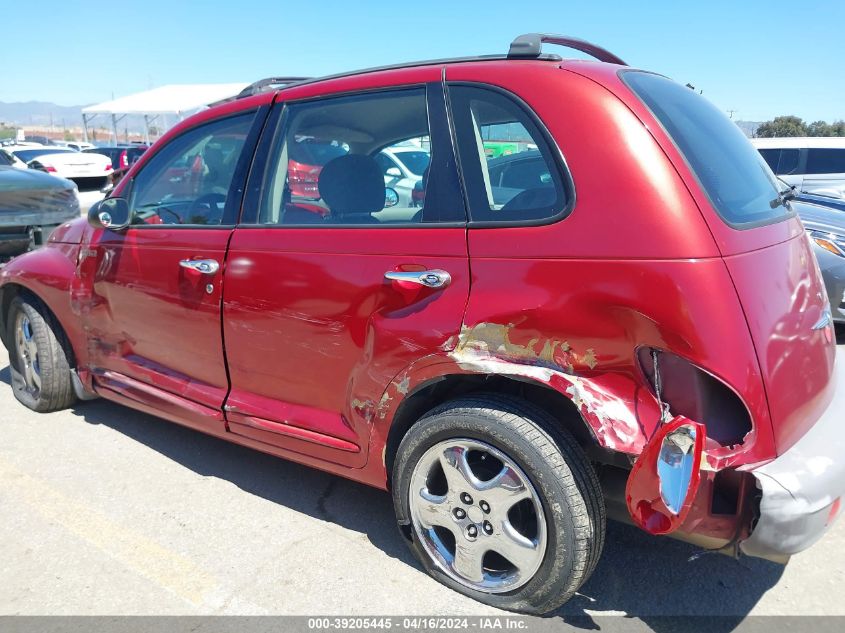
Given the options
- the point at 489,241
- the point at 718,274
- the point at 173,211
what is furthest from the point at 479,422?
the point at 173,211

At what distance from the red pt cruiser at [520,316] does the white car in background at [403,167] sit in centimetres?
6

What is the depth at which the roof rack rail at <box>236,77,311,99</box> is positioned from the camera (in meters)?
3.19

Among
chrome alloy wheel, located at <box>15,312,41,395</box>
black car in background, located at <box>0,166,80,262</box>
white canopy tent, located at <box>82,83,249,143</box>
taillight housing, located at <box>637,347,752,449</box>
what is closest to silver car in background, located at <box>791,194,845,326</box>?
taillight housing, located at <box>637,347,752,449</box>

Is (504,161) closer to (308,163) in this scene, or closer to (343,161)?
(343,161)

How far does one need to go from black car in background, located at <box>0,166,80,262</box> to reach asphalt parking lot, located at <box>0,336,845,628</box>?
4337 millimetres

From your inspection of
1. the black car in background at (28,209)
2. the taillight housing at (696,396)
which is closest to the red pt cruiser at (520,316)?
the taillight housing at (696,396)

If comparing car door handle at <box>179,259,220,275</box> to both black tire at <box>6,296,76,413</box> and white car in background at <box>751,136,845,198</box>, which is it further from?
white car in background at <box>751,136,845,198</box>

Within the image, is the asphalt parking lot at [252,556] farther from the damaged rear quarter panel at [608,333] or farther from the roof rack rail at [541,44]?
the roof rack rail at [541,44]

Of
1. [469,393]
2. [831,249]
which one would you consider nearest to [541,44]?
[469,393]

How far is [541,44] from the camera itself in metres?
2.46

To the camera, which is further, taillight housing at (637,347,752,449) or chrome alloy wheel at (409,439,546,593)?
chrome alloy wheel at (409,439,546,593)

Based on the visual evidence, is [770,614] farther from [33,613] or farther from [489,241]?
[33,613]

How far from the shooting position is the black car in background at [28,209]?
7086 millimetres

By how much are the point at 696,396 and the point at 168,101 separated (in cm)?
3135
